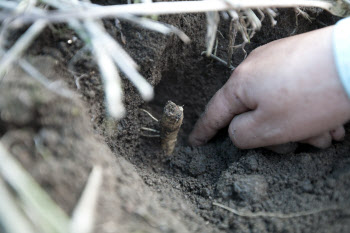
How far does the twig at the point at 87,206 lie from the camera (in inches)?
30.8

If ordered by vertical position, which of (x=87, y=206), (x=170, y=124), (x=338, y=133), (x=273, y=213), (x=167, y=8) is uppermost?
(x=167, y=8)

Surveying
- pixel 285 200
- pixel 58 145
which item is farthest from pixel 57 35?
pixel 285 200

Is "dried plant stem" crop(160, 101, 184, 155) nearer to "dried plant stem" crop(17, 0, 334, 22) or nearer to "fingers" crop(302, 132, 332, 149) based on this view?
"dried plant stem" crop(17, 0, 334, 22)

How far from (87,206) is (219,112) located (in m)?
0.91

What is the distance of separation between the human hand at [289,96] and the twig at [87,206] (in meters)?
0.73

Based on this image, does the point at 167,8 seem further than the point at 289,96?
No

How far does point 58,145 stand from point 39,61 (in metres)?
0.33

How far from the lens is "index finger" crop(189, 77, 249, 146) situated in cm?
150

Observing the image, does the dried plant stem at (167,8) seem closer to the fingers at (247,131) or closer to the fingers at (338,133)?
the fingers at (247,131)

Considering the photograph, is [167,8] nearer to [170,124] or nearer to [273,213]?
[170,124]

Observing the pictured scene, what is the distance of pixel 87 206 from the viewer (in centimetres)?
83

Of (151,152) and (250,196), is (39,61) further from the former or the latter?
(250,196)

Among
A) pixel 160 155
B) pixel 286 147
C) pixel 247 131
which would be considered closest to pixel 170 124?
pixel 160 155

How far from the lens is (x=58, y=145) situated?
93 cm
